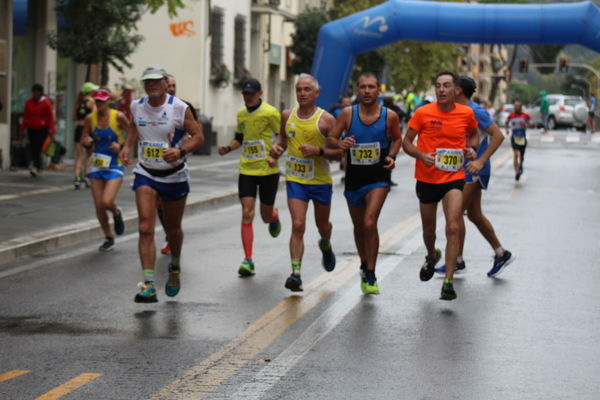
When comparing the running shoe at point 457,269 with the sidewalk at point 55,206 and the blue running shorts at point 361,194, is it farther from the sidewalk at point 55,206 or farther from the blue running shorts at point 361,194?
the sidewalk at point 55,206

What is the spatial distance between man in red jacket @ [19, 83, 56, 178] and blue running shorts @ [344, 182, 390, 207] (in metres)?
13.6

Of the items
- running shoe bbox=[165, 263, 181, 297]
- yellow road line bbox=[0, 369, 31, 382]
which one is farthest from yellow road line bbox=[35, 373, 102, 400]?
running shoe bbox=[165, 263, 181, 297]

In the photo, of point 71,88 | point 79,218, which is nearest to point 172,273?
point 79,218

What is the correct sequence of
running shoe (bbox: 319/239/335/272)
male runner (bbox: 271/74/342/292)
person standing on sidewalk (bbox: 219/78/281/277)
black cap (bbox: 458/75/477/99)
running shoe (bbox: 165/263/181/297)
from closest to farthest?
running shoe (bbox: 165/263/181/297)
male runner (bbox: 271/74/342/292)
black cap (bbox: 458/75/477/99)
running shoe (bbox: 319/239/335/272)
person standing on sidewalk (bbox: 219/78/281/277)

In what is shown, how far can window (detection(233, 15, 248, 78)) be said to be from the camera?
4063 cm

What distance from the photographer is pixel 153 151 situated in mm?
9328

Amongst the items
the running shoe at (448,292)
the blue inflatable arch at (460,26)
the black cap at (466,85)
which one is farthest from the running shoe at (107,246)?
the blue inflatable arch at (460,26)

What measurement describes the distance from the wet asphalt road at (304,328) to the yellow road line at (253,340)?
13 millimetres

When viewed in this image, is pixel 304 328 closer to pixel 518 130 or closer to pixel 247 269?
pixel 247 269

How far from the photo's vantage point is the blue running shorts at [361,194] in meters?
9.98

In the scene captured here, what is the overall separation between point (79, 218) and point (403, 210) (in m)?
5.33

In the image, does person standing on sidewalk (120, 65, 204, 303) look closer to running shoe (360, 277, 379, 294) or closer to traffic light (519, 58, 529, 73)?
running shoe (360, 277, 379, 294)

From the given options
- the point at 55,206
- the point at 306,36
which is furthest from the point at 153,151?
the point at 306,36

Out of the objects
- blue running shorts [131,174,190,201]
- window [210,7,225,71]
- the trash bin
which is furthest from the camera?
window [210,7,225,71]
